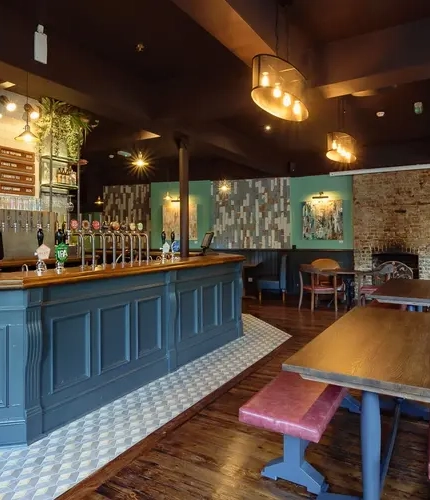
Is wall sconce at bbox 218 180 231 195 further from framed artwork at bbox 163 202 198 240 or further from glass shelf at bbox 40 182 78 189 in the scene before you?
Result: glass shelf at bbox 40 182 78 189

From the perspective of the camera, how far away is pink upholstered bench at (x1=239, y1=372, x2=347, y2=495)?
77.7 inches

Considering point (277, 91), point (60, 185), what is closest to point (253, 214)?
point (60, 185)

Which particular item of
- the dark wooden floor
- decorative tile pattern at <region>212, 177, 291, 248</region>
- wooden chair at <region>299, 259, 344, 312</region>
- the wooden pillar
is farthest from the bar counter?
decorative tile pattern at <region>212, 177, 291, 248</region>

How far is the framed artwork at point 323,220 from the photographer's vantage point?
351 inches

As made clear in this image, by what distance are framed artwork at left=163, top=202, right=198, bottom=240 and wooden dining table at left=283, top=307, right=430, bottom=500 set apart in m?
7.84

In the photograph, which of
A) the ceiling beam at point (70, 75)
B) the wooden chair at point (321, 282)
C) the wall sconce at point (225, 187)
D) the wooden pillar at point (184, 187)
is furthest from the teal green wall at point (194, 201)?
the ceiling beam at point (70, 75)

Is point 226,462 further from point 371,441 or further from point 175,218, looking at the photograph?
point 175,218

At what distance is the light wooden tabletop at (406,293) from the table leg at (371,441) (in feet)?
6.55

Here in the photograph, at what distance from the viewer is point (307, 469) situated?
2.16 meters

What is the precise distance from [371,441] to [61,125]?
5.88 meters

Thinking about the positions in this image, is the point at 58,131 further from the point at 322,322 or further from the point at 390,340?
the point at 390,340

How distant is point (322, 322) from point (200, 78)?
4019 mm

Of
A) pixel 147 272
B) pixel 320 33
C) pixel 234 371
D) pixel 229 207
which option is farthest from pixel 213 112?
pixel 229 207

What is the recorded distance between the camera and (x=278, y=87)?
2758 millimetres
